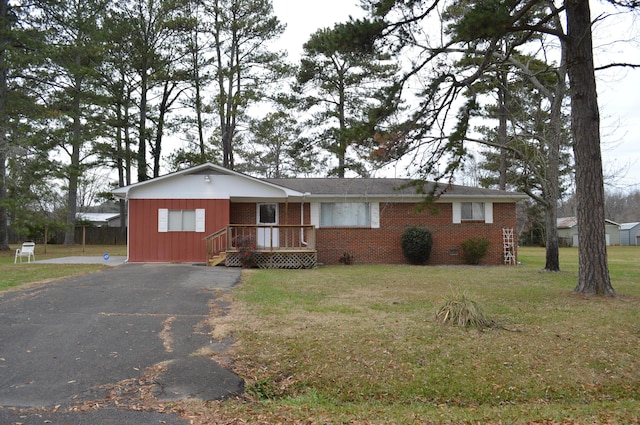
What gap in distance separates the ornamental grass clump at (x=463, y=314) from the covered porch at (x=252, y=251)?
878 cm

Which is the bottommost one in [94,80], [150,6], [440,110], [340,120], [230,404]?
[230,404]

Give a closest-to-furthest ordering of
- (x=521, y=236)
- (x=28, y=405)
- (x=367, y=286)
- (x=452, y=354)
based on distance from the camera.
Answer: (x=28, y=405) → (x=452, y=354) → (x=367, y=286) → (x=521, y=236)

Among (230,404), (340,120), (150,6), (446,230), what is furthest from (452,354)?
(150,6)

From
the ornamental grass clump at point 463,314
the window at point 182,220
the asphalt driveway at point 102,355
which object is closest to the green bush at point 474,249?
the window at point 182,220

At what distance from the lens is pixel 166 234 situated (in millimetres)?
16875

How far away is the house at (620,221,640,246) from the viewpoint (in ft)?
168

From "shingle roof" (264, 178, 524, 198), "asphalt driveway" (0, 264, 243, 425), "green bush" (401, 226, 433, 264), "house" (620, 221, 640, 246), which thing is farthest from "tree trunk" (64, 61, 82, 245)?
"house" (620, 221, 640, 246)

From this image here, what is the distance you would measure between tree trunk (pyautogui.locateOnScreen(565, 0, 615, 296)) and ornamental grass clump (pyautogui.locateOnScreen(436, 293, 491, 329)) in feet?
12.1

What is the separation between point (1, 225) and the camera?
22.3 m

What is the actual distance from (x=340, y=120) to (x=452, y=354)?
21758 millimetres

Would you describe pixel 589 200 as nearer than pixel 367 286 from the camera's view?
Yes

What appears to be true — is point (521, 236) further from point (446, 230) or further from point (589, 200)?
point (589, 200)

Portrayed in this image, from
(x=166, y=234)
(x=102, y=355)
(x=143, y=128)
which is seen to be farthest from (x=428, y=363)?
(x=143, y=128)

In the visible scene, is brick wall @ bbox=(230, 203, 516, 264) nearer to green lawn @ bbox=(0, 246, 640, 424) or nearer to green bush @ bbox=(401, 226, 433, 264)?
green bush @ bbox=(401, 226, 433, 264)
